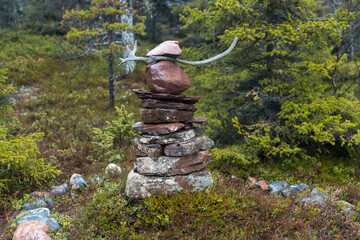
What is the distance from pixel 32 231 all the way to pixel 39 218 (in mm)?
613

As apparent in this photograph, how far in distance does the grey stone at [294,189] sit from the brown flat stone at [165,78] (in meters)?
3.91

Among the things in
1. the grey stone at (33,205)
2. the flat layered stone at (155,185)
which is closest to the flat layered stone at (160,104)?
the flat layered stone at (155,185)

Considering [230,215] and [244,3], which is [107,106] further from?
[230,215]

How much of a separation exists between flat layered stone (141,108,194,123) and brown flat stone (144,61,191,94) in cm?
45

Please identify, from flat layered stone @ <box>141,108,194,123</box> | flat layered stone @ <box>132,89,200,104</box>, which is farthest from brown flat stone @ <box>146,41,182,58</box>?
flat layered stone @ <box>141,108,194,123</box>

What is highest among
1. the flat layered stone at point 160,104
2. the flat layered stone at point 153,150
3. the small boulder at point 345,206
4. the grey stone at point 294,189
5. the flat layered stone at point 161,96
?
the flat layered stone at point 161,96

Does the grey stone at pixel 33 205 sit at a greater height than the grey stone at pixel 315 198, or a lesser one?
lesser

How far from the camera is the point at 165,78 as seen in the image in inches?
221

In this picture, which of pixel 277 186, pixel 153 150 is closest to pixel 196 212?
pixel 153 150

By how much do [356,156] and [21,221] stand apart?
9.79 meters

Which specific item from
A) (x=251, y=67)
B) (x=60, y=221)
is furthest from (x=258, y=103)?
(x=60, y=221)

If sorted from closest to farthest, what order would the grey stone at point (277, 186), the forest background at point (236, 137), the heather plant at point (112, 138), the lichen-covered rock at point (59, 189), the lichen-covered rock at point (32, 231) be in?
the lichen-covered rock at point (32, 231)
the forest background at point (236, 137)
the lichen-covered rock at point (59, 189)
the grey stone at point (277, 186)
the heather plant at point (112, 138)

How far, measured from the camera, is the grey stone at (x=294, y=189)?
261 inches

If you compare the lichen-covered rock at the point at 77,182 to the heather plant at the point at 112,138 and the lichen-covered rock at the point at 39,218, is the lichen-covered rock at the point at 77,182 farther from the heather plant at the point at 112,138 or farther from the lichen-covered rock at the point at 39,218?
the heather plant at the point at 112,138
